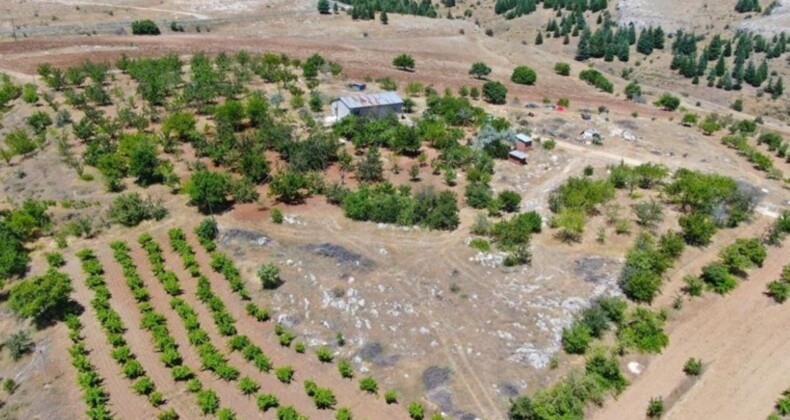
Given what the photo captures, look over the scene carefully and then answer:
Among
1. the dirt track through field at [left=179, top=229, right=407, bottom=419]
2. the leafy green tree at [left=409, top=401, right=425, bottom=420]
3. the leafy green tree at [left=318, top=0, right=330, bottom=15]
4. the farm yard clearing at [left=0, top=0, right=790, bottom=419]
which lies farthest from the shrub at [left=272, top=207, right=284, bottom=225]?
the leafy green tree at [left=318, top=0, right=330, bottom=15]

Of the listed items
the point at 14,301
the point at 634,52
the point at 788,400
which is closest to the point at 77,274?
the point at 14,301

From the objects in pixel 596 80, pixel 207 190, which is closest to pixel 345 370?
pixel 207 190

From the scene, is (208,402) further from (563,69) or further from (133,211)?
(563,69)

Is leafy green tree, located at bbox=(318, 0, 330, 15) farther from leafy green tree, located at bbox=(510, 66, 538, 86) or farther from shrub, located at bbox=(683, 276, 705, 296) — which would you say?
shrub, located at bbox=(683, 276, 705, 296)

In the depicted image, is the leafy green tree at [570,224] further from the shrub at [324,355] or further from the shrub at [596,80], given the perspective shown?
the shrub at [596,80]

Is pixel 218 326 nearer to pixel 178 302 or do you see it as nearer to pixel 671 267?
pixel 178 302

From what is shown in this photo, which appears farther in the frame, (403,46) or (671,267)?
(403,46)
